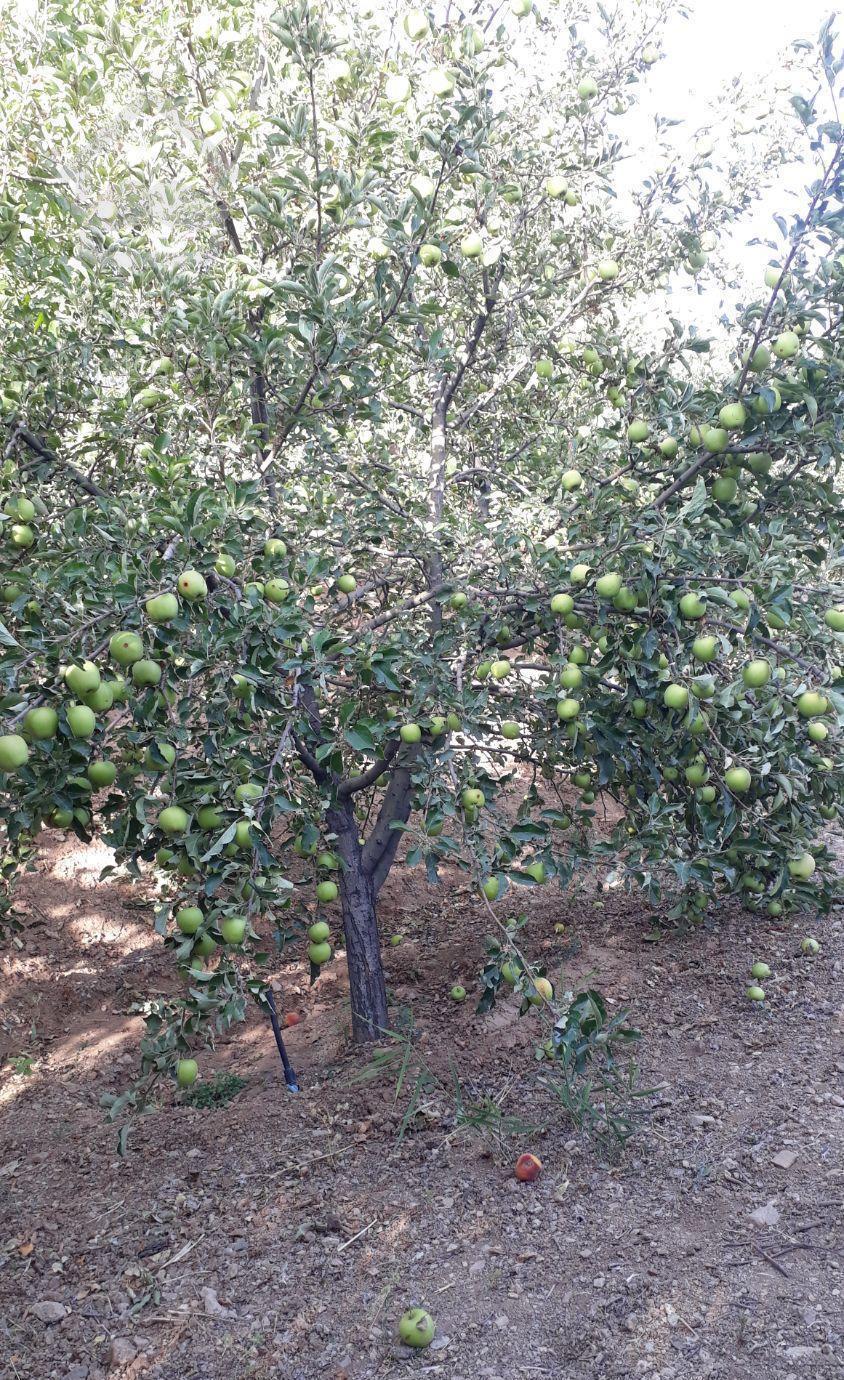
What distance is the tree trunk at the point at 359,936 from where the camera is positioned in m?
3.85

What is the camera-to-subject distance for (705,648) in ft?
8.76

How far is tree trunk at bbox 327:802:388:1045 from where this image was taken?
152 inches

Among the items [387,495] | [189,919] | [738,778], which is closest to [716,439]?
[738,778]

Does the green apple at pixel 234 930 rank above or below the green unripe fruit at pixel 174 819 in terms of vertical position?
below

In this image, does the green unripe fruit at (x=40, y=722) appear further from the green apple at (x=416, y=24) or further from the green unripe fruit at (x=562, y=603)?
the green apple at (x=416, y=24)

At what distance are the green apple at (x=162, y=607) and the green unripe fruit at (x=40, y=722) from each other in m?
0.31

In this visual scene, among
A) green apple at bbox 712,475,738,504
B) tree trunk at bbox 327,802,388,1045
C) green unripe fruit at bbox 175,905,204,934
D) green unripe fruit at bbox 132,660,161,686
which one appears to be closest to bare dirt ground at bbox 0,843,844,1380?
tree trunk at bbox 327,802,388,1045

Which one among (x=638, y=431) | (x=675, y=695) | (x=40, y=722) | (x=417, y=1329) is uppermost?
(x=638, y=431)

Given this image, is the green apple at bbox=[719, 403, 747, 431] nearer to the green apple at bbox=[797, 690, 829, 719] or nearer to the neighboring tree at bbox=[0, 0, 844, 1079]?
the neighboring tree at bbox=[0, 0, 844, 1079]

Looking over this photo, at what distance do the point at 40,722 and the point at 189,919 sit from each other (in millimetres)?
610

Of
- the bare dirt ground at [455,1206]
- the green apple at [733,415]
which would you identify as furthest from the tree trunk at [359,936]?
the green apple at [733,415]

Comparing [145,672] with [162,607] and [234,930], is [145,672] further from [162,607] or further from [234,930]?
[234,930]

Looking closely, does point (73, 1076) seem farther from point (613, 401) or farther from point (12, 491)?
point (613, 401)

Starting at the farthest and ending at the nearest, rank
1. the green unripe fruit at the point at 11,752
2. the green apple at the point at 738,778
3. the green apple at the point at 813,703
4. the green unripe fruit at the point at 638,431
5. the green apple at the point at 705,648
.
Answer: the green unripe fruit at the point at 638,431 < the green apple at the point at 738,778 < the green apple at the point at 705,648 < the green apple at the point at 813,703 < the green unripe fruit at the point at 11,752
